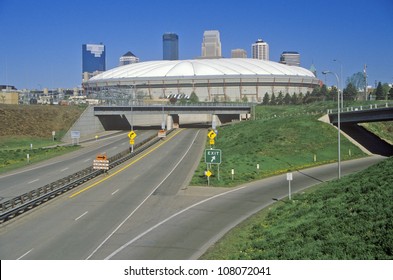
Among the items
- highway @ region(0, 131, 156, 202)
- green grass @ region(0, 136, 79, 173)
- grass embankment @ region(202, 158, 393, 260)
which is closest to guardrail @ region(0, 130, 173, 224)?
highway @ region(0, 131, 156, 202)

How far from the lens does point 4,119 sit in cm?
9544

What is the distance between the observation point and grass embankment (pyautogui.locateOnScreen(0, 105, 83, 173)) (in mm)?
72812

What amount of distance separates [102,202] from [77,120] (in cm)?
7652

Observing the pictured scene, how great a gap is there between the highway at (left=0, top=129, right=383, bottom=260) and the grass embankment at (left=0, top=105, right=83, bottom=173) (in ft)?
92.8

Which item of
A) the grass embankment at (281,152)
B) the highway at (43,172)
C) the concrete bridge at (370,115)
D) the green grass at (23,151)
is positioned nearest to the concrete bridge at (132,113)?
the green grass at (23,151)

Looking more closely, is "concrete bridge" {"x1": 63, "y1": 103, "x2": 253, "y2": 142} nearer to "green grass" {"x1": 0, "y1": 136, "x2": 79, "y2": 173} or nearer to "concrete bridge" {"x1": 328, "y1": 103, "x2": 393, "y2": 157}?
"green grass" {"x1": 0, "y1": 136, "x2": 79, "y2": 173}

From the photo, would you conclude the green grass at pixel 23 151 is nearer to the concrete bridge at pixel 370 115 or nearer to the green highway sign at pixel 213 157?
the green highway sign at pixel 213 157

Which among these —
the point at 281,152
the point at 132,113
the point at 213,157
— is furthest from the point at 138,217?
the point at 132,113

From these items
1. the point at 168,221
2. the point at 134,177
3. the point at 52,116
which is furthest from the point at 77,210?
the point at 52,116

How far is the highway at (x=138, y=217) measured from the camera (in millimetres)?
21219

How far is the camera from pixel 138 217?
28.6 meters

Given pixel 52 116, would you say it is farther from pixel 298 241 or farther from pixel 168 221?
pixel 298 241

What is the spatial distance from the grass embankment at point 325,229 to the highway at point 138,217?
71.9 inches

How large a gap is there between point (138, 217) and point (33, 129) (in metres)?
75.9
